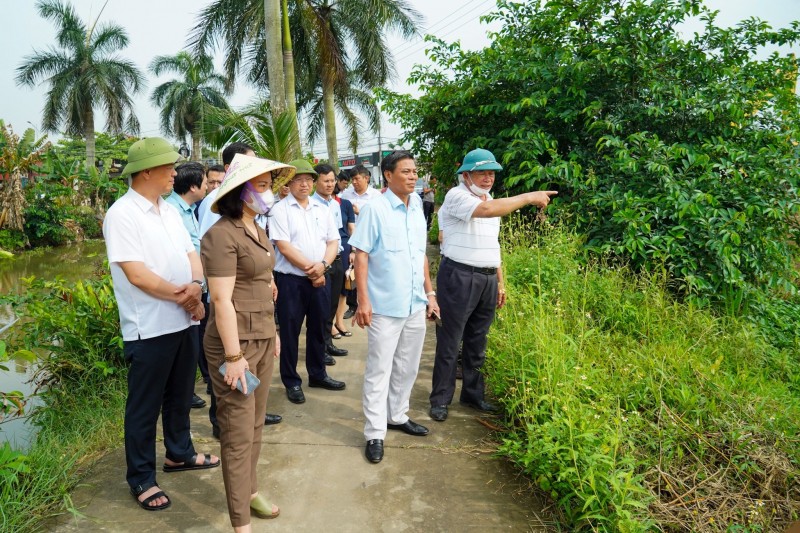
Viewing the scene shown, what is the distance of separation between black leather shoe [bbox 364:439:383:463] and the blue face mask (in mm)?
1646

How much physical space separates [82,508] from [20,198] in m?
16.0

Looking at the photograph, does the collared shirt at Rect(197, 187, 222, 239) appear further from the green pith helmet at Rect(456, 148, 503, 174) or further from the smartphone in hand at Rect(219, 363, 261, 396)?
the green pith helmet at Rect(456, 148, 503, 174)

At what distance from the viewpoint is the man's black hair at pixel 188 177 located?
13.3 feet

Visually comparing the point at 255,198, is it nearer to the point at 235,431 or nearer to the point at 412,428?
the point at 235,431

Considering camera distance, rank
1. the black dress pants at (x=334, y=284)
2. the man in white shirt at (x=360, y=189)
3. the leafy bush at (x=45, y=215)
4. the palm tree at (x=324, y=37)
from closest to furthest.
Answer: the black dress pants at (x=334, y=284)
the man in white shirt at (x=360, y=189)
the palm tree at (x=324, y=37)
the leafy bush at (x=45, y=215)

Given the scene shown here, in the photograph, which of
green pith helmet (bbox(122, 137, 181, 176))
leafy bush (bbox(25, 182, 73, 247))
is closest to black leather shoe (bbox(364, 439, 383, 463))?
green pith helmet (bbox(122, 137, 181, 176))

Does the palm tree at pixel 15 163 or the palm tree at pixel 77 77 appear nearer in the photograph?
the palm tree at pixel 15 163

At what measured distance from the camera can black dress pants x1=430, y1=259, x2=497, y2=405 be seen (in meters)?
3.88

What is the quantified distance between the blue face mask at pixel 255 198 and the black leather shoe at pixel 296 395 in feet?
6.65

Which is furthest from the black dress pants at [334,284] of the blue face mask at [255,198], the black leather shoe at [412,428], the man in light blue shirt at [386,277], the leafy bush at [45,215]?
the leafy bush at [45,215]

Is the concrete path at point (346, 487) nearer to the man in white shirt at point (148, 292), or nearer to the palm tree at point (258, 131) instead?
the man in white shirt at point (148, 292)

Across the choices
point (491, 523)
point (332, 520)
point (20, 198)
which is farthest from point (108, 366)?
point (20, 198)

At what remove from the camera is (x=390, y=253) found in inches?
138

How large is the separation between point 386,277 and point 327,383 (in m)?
1.54
